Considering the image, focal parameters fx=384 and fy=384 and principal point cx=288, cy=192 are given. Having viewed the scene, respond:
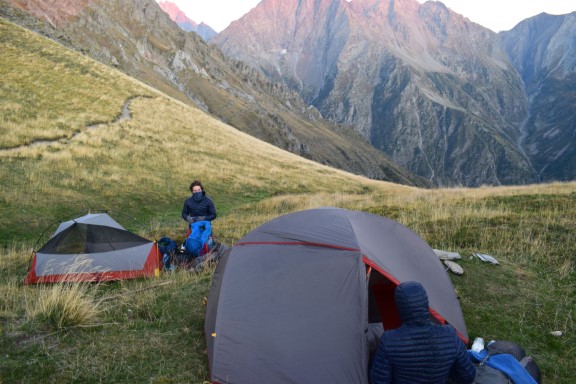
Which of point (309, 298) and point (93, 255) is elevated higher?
point (309, 298)

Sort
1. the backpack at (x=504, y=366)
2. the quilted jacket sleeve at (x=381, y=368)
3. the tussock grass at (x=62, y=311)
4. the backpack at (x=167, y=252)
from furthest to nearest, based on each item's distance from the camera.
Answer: the backpack at (x=167, y=252) → the tussock grass at (x=62, y=311) → the backpack at (x=504, y=366) → the quilted jacket sleeve at (x=381, y=368)

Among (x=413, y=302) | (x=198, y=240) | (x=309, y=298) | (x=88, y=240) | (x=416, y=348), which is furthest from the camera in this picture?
(x=198, y=240)

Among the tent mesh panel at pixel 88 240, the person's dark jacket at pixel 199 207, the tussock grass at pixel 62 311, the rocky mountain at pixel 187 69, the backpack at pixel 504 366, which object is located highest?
the rocky mountain at pixel 187 69

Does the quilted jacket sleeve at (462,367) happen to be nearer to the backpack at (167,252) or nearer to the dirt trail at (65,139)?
the backpack at (167,252)

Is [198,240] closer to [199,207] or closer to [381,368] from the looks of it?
[199,207]

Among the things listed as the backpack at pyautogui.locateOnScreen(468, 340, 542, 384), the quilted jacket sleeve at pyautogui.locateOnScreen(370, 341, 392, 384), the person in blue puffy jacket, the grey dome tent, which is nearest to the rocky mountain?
the person in blue puffy jacket

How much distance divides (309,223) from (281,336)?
211cm

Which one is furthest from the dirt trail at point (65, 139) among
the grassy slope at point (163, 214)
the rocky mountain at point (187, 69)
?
the rocky mountain at point (187, 69)

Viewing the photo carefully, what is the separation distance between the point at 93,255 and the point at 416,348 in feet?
24.5

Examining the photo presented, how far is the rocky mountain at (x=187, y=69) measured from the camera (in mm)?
Result: 94438

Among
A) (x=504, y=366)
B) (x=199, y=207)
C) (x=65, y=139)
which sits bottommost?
(x=504, y=366)

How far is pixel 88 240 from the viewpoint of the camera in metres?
9.02

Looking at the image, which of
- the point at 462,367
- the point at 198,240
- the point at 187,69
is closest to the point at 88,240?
the point at 198,240

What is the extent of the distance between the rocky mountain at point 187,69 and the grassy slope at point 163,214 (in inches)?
1207
